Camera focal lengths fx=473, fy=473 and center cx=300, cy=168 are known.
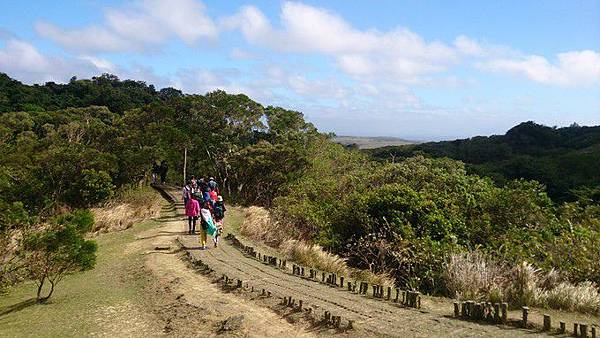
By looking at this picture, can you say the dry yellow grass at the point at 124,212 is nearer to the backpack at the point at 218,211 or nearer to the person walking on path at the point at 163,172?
the backpack at the point at 218,211

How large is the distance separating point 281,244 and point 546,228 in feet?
26.5

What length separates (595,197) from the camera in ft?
75.3

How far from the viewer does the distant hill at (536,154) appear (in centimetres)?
4275

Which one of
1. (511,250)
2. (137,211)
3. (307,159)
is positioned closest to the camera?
(511,250)

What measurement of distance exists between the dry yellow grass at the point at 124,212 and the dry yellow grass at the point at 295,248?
4.69m

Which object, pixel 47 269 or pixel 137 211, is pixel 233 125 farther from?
pixel 47 269

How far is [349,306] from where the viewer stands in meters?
8.80

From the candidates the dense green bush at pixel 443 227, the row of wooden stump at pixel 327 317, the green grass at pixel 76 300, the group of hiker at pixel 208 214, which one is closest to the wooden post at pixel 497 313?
the row of wooden stump at pixel 327 317

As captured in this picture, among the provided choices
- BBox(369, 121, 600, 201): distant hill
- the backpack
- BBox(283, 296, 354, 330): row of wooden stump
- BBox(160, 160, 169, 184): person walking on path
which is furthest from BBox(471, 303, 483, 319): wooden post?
BBox(369, 121, 600, 201): distant hill

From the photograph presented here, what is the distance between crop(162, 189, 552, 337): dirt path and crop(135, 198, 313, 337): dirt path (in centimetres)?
48

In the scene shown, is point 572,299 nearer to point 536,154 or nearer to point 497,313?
point 497,313

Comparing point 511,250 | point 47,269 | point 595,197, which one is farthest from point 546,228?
point 47,269

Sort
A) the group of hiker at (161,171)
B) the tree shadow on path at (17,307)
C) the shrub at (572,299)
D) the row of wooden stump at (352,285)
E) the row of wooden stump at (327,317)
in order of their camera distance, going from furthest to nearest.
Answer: the group of hiker at (161,171), the tree shadow on path at (17,307), the row of wooden stump at (352,285), the shrub at (572,299), the row of wooden stump at (327,317)

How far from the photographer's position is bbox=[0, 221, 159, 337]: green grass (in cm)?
866
